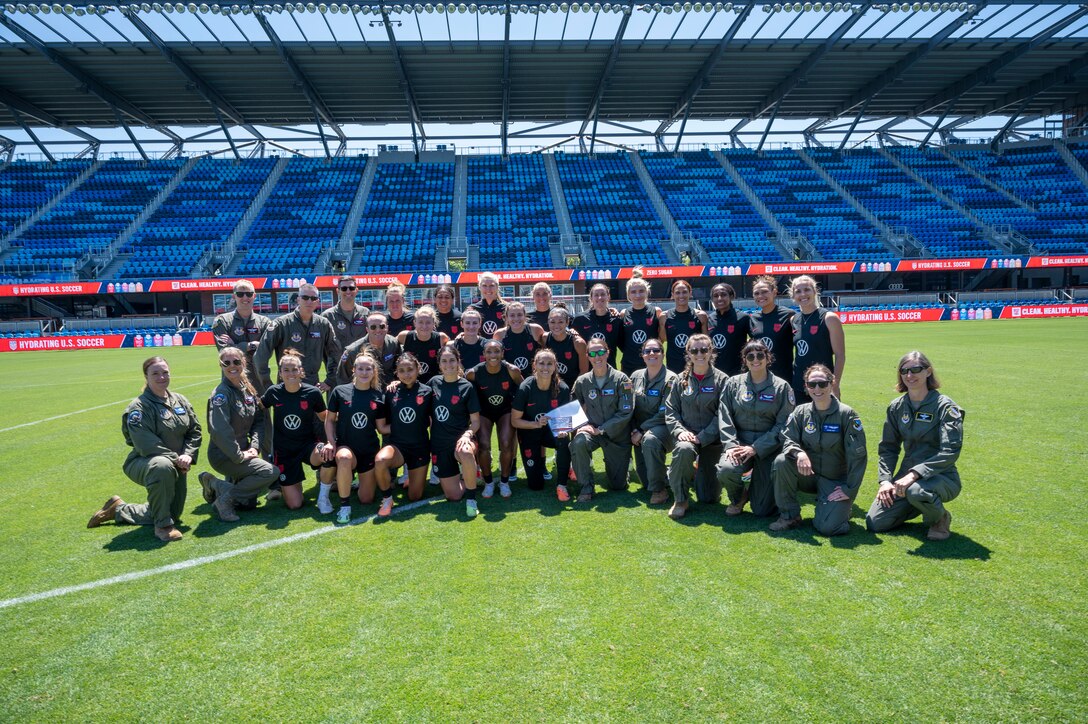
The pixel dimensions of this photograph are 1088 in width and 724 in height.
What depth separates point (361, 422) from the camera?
20.6 feet

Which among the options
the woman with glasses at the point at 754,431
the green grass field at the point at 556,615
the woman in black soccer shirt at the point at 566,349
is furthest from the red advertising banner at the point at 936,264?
the woman with glasses at the point at 754,431

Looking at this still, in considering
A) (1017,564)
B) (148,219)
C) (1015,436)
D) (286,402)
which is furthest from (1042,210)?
(148,219)

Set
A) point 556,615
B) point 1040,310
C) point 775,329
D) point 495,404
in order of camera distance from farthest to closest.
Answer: point 1040,310
point 495,404
point 775,329
point 556,615

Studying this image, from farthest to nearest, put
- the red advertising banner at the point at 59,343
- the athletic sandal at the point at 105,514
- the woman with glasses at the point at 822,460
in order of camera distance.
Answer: the red advertising banner at the point at 59,343
the athletic sandal at the point at 105,514
the woman with glasses at the point at 822,460

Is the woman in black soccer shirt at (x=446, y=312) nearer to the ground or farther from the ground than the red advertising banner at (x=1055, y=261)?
nearer to the ground

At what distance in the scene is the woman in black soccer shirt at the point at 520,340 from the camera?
7.30 meters

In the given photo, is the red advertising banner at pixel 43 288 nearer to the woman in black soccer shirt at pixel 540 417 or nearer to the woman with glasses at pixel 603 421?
the woman in black soccer shirt at pixel 540 417

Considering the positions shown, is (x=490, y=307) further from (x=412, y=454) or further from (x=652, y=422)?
(x=652, y=422)

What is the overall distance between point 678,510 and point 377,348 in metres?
3.84

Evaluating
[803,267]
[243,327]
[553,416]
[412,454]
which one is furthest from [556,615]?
[803,267]

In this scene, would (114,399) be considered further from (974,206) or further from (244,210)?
(974,206)

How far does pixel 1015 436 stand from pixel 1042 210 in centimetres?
4353

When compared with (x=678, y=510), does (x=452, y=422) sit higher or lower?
higher

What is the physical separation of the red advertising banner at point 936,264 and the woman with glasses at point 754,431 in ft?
110
